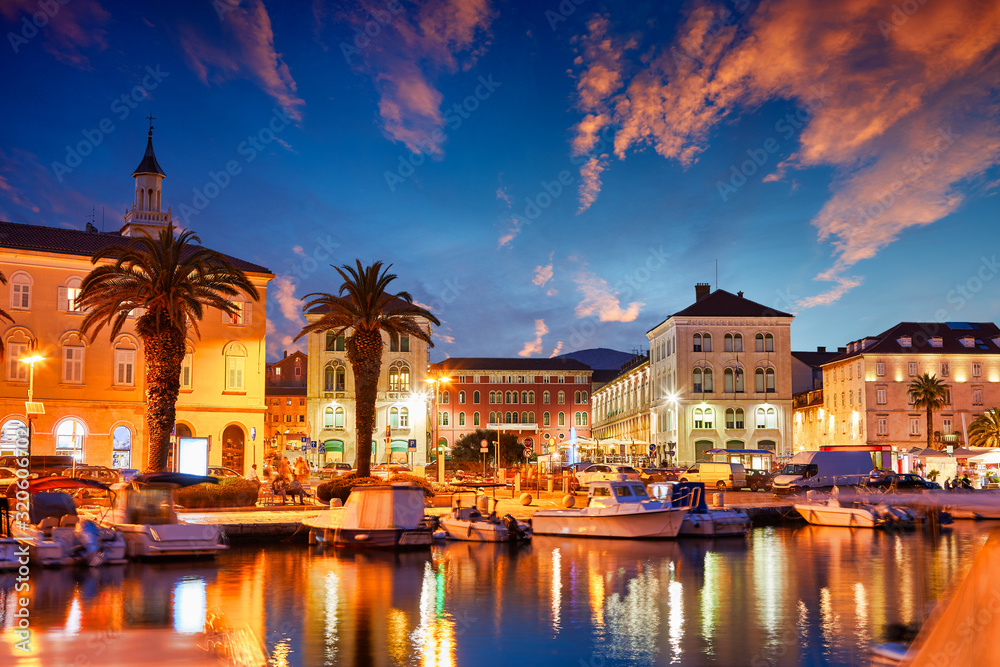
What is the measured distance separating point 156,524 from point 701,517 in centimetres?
1961

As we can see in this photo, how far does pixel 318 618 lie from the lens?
1638 cm

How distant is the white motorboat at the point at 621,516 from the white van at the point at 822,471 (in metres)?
17.4

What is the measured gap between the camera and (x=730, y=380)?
87188 mm

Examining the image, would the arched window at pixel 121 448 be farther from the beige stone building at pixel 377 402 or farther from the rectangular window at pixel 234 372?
the beige stone building at pixel 377 402

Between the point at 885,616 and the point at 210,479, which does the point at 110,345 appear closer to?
the point at 210,479

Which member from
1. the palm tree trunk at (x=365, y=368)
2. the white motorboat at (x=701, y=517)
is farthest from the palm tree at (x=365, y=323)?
the white motorboat at (x=701, y=517)

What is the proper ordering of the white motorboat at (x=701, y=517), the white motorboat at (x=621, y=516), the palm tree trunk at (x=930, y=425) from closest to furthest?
the white motorboat at (x=621, y=516)
the white motorboat at (x=701, y=517)
the palm tree trunk at (x=930, y=425)

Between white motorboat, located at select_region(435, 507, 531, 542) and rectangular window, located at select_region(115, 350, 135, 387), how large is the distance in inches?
1133

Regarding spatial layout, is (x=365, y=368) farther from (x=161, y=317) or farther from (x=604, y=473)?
(x=604, y=473)

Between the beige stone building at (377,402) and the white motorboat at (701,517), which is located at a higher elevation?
the beige stone building at (377,402)

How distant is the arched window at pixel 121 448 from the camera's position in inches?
1969

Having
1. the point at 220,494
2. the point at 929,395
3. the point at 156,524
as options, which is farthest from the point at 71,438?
the point at 929,395

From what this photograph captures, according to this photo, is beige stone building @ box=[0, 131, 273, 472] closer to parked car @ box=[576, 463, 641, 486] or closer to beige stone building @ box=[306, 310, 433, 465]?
parked car @ box=[576, 463, 641, 486]

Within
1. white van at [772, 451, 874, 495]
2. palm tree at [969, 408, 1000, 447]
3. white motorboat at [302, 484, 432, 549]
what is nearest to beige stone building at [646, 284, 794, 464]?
palm tree at [969, 408, 1000, 447]
